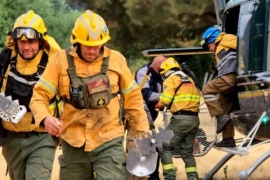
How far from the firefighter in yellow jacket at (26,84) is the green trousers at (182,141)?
3451mm

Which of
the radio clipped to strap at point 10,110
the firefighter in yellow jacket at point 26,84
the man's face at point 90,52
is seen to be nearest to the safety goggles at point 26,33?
the firefighter in yellow jacket at point 26,84

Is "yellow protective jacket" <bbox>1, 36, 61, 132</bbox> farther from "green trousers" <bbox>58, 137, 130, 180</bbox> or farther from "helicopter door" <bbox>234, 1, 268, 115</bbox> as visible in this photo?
"helicopter door" <bbox>234, 1, 268, 115</bbox>

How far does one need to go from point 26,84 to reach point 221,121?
11.0 ft

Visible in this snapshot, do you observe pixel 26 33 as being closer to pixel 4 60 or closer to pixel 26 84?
pixel 4 60

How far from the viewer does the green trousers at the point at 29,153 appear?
23.6 ft

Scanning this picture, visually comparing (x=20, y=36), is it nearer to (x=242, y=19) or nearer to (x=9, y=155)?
(x=9, y=155)

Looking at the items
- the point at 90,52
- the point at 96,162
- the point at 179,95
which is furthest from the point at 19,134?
the point at 179,95

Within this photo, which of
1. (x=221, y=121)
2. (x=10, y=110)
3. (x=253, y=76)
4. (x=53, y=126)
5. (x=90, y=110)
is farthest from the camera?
(x=221, y=121)

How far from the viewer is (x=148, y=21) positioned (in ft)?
97.6

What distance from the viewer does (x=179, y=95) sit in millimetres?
10586

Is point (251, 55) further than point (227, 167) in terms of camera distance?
No

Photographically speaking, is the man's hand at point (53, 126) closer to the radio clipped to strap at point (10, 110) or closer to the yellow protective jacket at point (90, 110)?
the yellow protective jacket at point (90, 110)

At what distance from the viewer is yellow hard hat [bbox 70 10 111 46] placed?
614cm

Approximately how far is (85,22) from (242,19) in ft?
12.2
